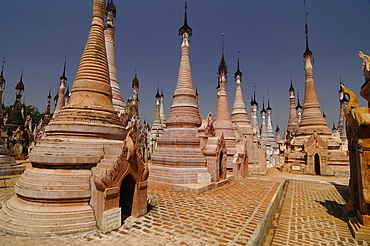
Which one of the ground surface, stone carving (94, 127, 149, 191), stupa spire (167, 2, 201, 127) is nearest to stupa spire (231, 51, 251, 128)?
stupa spire (167, 2, 201, 127)

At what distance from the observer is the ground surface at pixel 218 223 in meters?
5.00

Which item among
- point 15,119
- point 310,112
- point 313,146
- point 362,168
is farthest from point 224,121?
point 15,119

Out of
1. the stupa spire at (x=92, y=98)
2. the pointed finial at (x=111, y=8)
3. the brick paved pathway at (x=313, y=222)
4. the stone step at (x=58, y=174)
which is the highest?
the pointed finial at (x=111, y=8)

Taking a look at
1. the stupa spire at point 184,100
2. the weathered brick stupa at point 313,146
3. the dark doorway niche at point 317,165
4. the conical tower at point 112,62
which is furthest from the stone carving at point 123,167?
the dark doorway niche at point 317,165

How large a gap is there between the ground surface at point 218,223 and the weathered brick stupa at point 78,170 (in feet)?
1.52

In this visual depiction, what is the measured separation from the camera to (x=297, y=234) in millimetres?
6562

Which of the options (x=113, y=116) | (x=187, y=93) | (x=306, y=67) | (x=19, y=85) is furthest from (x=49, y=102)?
(x=306, y=67)

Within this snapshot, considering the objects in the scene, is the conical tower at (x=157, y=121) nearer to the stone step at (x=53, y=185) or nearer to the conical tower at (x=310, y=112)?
the conical tower at (x=310, y=112)

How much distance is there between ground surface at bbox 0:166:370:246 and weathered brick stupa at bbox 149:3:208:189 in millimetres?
1611

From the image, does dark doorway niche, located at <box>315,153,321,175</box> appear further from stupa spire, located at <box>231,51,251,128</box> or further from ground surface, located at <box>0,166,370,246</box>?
ground surface, located at <box>0,166,370,246</box>

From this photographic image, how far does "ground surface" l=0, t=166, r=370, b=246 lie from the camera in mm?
5004

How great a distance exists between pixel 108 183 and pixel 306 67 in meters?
27.0

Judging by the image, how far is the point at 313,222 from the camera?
7.51 meters

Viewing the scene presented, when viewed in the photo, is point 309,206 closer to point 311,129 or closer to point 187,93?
point 187,93
